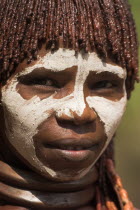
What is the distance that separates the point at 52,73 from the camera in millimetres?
1565

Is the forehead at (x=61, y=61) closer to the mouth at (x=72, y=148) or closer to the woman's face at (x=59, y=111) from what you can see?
the woman's face at (x=59, y=111)

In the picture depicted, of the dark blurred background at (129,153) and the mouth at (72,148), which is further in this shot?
the dark blurred background at (129,153)

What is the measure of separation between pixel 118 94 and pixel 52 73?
0.22 meters

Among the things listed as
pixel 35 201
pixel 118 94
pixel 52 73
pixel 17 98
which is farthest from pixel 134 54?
pixel 35 201

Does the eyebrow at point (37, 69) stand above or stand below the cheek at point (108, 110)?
above

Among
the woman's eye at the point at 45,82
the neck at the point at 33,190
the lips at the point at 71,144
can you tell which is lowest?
the neck at the point at 33,190

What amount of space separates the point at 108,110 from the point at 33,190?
1.00 feet

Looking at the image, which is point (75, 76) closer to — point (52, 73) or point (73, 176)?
point (52, 73)

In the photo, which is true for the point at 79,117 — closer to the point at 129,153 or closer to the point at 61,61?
the point at 61,61

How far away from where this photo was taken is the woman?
61.4 inches

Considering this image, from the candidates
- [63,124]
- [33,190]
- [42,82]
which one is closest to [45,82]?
[42,82]

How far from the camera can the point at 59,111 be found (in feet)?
5.08

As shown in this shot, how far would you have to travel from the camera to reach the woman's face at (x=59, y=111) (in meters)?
1.55

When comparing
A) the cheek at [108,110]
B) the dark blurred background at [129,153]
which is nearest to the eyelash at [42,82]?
the cheek at [108,110]
